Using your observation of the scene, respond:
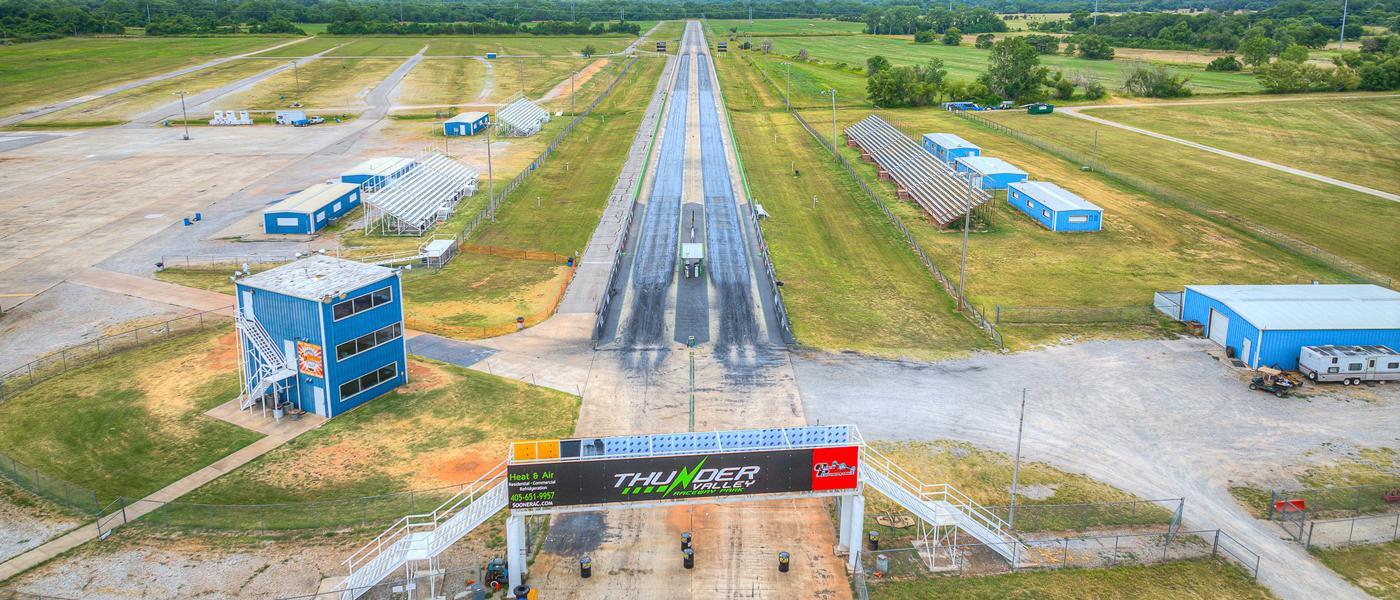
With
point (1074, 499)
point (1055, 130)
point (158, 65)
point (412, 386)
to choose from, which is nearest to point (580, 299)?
point (412, 386)

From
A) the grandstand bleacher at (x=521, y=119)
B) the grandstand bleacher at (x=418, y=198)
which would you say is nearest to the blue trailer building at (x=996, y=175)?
the grandstand bleacher at (x=418, y=198)

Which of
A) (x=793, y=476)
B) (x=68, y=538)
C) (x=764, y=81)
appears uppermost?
(x=764, y=81)

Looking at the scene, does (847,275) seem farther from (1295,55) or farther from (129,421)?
(1295,55)

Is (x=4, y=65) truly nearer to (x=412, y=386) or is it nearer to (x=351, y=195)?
(x=351, y=195)

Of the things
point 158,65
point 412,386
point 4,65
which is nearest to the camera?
point 412,386

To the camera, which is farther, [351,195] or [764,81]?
[764,81]

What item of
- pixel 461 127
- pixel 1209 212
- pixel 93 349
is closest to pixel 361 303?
pixel 93 349
